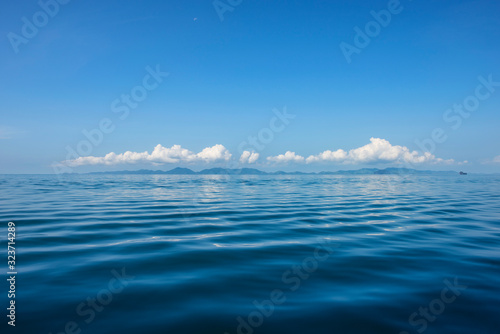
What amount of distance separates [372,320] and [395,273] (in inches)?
101

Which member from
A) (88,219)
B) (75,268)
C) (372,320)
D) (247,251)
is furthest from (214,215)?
(372,320)

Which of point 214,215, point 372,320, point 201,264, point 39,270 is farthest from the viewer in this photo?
point 214,215

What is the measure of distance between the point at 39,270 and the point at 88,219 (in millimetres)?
7556

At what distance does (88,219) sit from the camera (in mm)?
13633

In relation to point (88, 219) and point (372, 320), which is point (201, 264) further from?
point (88, 219)

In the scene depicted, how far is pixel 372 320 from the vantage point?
15.0 ft

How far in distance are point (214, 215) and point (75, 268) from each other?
8.98 metres

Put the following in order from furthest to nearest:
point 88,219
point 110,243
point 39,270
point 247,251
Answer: point 88,219 → point 110,243 → point 247,251 → point 39,270

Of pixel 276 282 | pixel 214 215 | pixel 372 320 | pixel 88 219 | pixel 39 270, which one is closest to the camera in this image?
pixel 372 320

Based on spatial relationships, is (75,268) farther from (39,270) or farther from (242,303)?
(242,303)

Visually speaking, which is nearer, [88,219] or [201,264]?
[201,264]

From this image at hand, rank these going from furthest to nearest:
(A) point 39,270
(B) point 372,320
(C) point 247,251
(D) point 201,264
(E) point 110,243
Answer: (E) point 110,243 < (C) point 247,251 < (D) point 201,264 < (A) point 39,270 < (B) point 372,320

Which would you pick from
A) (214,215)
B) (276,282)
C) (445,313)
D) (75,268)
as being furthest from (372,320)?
(214,215)

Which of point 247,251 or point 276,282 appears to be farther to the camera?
point 247,251
